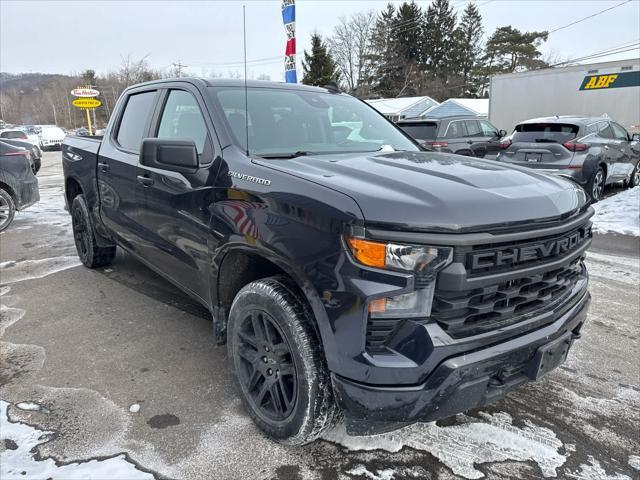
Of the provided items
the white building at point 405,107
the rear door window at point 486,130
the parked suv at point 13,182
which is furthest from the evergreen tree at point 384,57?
the parked suv at point 13,182

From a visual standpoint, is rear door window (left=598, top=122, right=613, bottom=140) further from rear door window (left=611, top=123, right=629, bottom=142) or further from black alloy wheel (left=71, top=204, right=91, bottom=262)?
black alloy wheel (left=71, top=204, right=91, bottom=262)

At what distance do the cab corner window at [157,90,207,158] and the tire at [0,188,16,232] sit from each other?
5.53 meters

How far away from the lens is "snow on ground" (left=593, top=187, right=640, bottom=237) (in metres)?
7.45

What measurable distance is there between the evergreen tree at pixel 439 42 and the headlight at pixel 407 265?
62833 millimetres

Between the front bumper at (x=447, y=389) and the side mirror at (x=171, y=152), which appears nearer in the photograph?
the front bumper at (x=447, y=389)

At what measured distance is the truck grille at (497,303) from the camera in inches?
73.5

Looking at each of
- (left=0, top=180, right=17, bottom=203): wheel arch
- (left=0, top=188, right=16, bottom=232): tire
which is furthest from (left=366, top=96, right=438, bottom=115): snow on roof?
(left=0, top=188, right=16, bottom=232): tire

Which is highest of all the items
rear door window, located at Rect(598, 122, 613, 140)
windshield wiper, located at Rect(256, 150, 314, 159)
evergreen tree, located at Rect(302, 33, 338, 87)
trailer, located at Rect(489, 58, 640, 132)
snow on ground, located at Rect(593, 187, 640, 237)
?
evergreen tree, located at Rect(302, 33, 338, 87)

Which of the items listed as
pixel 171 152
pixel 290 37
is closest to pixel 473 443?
pixel 171 152

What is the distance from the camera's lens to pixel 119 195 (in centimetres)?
388

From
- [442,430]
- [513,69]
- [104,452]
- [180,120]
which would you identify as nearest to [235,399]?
[104,452]

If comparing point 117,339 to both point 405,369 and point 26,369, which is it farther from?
point 405,369

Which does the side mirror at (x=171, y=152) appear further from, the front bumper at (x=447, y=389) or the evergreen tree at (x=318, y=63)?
the evergreen tree at (x=318, y=63)

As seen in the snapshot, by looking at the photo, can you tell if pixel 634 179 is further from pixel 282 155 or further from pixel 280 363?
pixel 280 363
